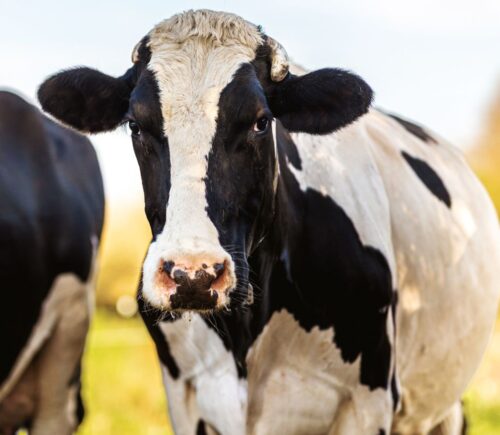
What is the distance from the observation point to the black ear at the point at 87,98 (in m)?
5.07

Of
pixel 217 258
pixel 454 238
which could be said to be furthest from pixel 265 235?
pixel 454 238

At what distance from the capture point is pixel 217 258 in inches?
163

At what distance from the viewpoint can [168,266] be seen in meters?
4.11

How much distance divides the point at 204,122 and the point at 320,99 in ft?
2.20

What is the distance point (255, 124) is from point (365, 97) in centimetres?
59

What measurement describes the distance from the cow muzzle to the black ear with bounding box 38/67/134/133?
118 centimetres

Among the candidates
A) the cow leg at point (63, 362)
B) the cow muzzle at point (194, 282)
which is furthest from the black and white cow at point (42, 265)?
the cow muzzle at point (194, 282)

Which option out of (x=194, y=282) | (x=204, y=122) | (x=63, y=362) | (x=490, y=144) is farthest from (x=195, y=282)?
(x=490, y=144)

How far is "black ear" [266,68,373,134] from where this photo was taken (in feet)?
16.0

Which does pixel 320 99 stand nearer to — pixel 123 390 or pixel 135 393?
pixel 135 393

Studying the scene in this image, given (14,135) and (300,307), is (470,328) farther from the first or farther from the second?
(14,135)

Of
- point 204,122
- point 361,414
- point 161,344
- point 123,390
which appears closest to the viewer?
point 204,122

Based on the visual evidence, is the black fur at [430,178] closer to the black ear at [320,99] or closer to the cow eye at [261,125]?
the black ear at [320,99]

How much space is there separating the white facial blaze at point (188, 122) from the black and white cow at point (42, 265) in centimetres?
232
